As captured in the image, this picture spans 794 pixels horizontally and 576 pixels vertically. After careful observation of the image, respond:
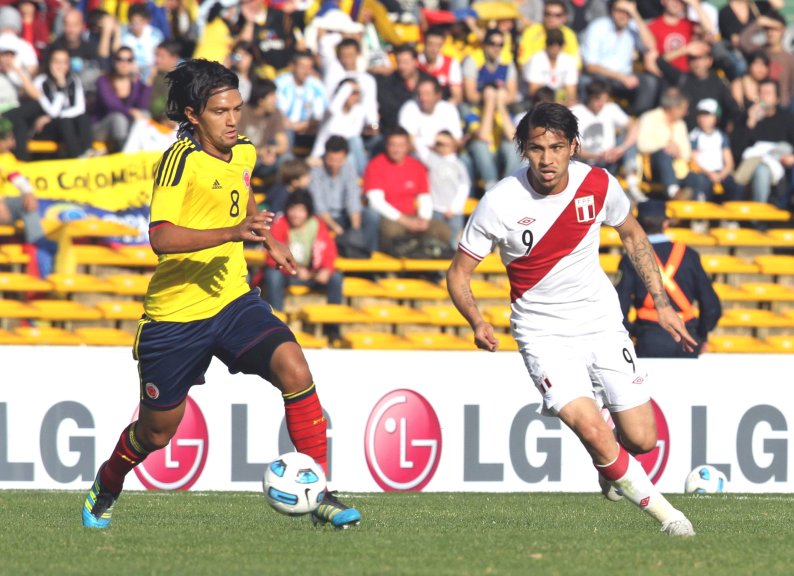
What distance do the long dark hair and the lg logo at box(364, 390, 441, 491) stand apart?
485cm

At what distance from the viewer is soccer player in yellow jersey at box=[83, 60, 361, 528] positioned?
7.48m

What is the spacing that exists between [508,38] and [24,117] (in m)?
6.31

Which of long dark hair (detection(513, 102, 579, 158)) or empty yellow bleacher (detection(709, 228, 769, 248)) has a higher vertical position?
long dark hair (detection(513, 102, 579, 158))

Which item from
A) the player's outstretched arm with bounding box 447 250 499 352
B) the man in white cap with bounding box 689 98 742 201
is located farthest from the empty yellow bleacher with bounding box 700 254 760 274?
the player's outstretched arm with bounding box 447 250 499 352

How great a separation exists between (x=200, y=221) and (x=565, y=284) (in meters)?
1.92

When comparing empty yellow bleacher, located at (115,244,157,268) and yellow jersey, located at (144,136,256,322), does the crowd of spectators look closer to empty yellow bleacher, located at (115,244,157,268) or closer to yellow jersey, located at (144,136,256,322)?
empty yellow bleacher, located at (115,244,157,268)

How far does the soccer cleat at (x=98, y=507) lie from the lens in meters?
8.01

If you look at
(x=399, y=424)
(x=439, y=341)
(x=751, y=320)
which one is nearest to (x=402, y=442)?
(x=399, y=424)

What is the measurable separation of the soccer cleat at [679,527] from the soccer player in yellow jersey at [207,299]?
157cm

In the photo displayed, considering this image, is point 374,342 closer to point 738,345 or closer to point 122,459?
point 738,345

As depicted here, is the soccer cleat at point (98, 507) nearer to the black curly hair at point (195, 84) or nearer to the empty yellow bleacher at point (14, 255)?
the black curly hair at point (195, 84)

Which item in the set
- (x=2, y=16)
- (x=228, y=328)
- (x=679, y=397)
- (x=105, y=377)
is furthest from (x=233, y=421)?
(x=2, y=16)

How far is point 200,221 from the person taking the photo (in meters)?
7.60

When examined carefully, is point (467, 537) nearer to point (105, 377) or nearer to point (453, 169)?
point (105, 377)
